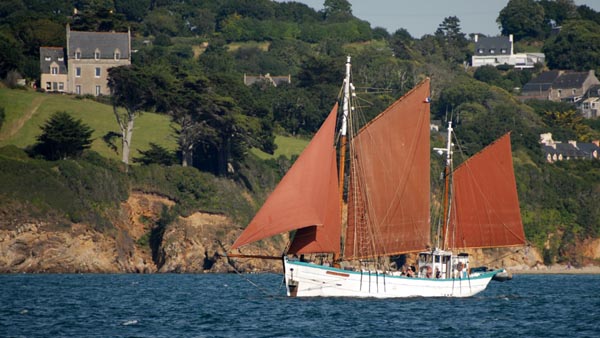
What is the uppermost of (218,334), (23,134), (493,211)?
(23,134)

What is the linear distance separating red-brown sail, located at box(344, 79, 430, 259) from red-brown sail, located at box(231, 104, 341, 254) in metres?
2.86

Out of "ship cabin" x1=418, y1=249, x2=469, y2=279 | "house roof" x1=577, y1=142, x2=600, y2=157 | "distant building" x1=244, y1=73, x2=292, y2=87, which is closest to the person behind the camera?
"ship cabin" x1=418, y1=249, x2=469, y2=279

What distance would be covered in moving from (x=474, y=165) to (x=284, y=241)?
47.1 meters

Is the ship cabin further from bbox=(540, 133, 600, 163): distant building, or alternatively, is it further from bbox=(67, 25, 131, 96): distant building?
bbox=(540, 133, 600, 163): distant building

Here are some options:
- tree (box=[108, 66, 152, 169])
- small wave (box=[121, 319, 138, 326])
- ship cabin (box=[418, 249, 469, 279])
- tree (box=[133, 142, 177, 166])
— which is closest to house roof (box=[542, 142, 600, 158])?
tree (box=[133, 142, 177, 166])

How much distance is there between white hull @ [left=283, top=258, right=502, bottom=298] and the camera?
6604 cm

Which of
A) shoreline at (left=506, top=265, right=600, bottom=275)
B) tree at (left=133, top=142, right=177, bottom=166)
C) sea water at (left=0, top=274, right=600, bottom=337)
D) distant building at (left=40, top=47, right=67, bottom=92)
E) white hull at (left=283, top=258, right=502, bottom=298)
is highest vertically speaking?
distant building at (left=40, top=47, right=67, bottom=92)

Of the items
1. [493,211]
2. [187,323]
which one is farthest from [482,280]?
[187,323]

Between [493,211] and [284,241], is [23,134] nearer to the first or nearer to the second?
[284,241]

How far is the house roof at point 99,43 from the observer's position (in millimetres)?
150625

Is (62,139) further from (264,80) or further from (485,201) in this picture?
(264,80)

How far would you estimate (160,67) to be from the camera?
424ft

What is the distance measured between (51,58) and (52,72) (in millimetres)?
2152

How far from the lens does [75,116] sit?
130375 millimetres
